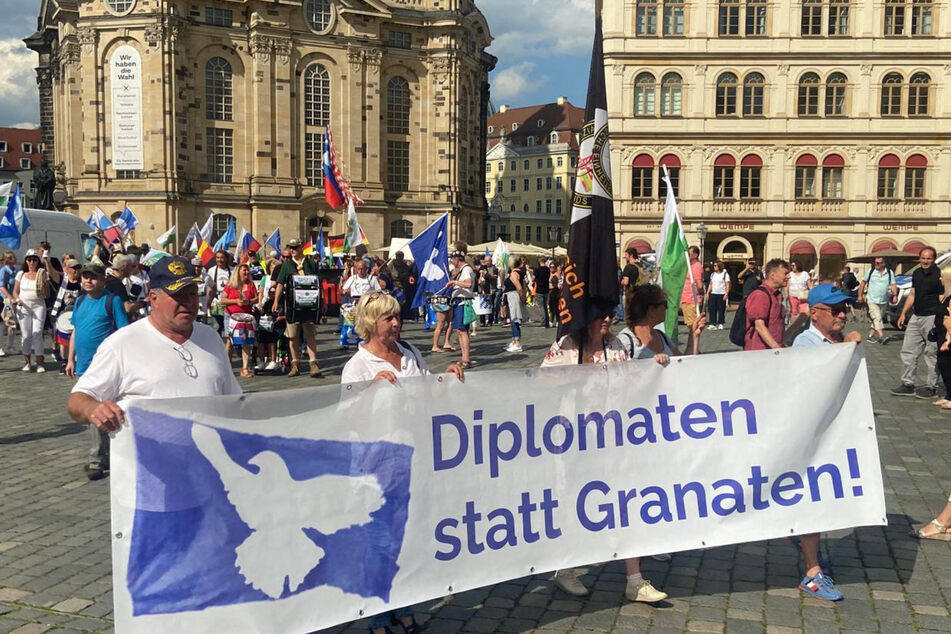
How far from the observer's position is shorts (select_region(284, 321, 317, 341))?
13.6 metres

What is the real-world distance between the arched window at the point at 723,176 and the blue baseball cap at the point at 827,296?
44298 mm

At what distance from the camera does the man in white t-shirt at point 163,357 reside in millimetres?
3781

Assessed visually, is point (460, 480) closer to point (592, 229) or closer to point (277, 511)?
point (277, 511)

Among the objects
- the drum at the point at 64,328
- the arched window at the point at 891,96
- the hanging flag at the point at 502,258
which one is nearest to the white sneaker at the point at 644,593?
Answer: the drum at the point at 64,328

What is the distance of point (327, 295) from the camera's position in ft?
65.5

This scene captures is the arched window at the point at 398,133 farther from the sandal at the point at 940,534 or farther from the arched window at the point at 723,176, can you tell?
the sandal at the point at 940,534

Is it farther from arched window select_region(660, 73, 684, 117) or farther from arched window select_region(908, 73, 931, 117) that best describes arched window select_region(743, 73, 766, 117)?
arched window select_region(908, 73, 931, 117)

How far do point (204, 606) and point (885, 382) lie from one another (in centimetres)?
1184

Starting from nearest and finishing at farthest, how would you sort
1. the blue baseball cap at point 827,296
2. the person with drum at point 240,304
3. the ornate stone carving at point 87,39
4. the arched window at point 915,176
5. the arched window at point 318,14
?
the blue baseball cap at point 827,296 → the person with drum at point 240,304 → the arched window at point 915,176 → the ornate stone carving at point 87,39 → the arched window at point 318,14

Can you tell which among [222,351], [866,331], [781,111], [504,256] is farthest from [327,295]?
[781,111]

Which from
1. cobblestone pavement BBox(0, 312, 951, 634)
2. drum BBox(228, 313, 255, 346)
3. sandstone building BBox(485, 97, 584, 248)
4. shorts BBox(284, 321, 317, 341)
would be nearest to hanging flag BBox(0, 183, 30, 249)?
drum BBox(228, 313, 255, 346)

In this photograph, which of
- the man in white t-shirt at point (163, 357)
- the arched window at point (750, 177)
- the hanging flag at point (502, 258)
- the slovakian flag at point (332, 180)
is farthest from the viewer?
the arched window at point (750, 177)

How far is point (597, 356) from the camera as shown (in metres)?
4.72

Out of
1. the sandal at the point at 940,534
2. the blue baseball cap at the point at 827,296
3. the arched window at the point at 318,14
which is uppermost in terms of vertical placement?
the arched window at the point at 318,14
